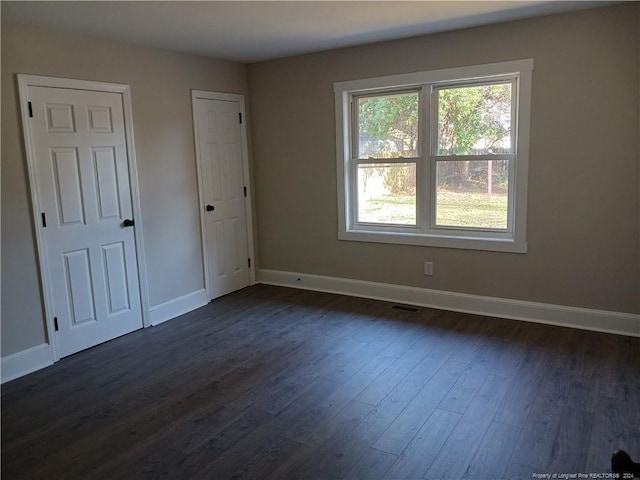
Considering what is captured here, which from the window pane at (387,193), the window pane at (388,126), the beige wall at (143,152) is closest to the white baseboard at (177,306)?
the beige wall at (143,152)

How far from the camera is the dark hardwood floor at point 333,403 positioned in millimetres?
2297

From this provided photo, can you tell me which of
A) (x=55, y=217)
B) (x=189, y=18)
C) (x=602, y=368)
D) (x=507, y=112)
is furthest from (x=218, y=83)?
(x=602, y=368)

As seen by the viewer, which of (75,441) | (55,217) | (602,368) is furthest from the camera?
(55,217)

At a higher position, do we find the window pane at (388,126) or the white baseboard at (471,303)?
the window pane at (388,126)

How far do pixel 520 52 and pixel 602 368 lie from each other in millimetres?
2451

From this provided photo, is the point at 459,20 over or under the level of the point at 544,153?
over

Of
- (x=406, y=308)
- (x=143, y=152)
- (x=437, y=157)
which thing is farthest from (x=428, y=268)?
(x=143, y=152)

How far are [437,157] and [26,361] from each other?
12.2 ft

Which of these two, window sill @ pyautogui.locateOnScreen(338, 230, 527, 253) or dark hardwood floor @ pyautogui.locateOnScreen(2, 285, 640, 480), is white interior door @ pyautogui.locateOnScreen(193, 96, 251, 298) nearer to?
dark hardwood floor @ pyautogui.locateOnScreen(2, 285, 640, 480)

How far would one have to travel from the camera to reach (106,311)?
3.92 m

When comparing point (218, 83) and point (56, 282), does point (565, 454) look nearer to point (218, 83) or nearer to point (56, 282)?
point (56, 282)

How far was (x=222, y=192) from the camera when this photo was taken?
16.4ft

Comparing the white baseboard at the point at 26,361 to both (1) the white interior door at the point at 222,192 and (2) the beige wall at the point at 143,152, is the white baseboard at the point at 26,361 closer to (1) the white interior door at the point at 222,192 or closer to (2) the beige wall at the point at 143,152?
(2) the beige wall at the point at 143,152

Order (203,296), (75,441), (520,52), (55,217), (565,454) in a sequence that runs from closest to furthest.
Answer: (565,454) → (75,441) → (55,217) → (520,52) → (203,296)
